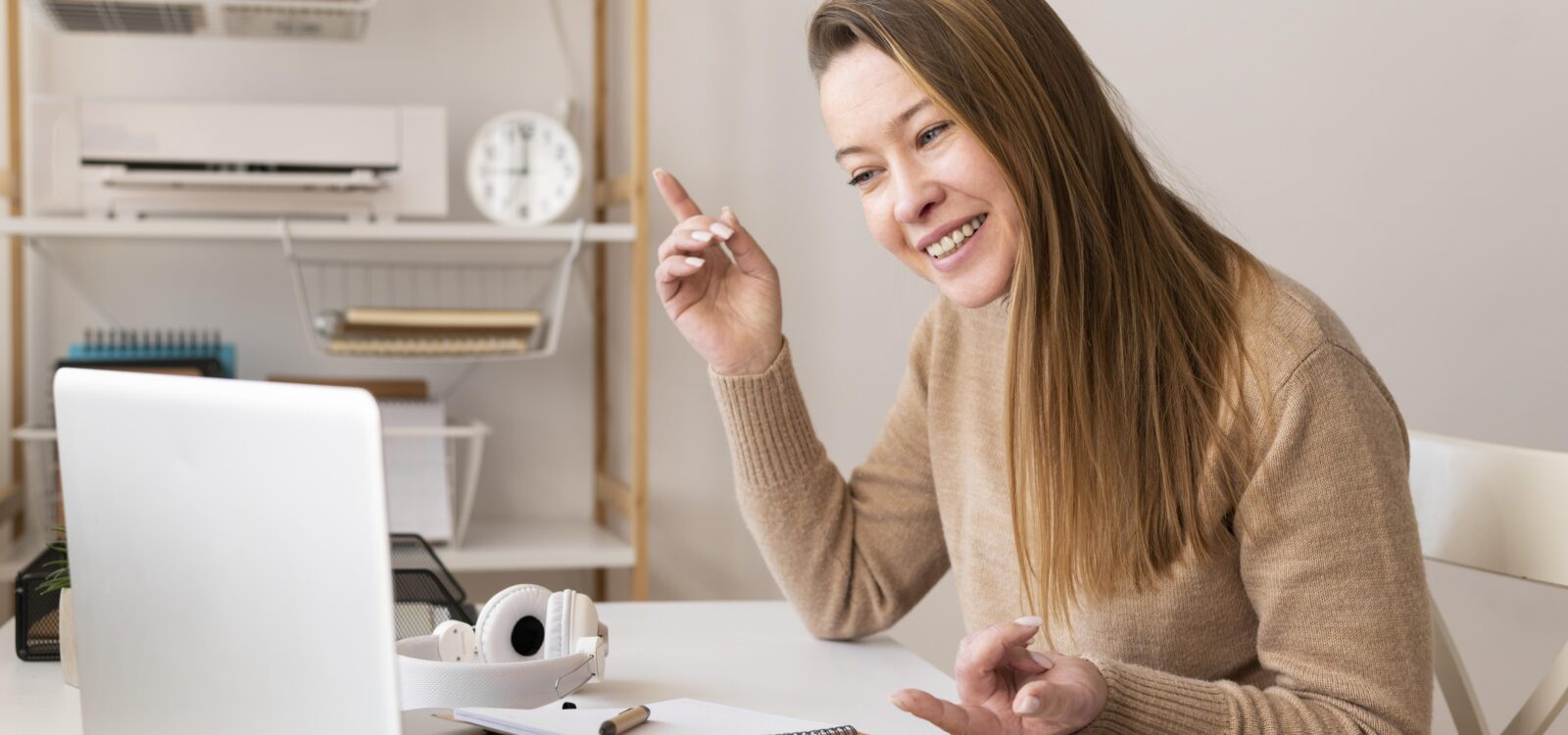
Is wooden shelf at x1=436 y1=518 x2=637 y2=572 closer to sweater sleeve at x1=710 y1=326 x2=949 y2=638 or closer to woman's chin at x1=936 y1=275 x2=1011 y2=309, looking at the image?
sweater sleeve at x1=710 y1=326 x2=949 y2=638

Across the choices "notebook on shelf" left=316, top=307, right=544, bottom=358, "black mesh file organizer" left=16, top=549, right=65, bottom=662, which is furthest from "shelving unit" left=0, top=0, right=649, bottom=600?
"black mesh file organizer" left=16, top=549, right=65, bottom=662

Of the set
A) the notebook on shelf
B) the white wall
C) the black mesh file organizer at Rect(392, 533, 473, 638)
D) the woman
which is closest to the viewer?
the woman

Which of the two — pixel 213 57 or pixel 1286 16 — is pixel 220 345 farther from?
pixel 1286 16

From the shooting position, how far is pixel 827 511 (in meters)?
1.19

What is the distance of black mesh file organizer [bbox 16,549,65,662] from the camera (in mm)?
1011

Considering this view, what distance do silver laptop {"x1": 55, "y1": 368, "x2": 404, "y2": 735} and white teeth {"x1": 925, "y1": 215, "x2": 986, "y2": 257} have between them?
574mm

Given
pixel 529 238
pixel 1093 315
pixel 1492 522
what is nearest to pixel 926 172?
pixel 1093 315

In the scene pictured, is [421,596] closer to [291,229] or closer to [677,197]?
[677,197]

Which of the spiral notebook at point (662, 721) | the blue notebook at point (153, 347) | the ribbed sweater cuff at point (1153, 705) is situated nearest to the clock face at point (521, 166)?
the blue notebook at point (153, 347)

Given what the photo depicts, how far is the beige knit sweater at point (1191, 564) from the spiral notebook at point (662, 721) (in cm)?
19

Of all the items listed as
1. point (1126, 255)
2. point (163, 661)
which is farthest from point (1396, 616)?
point (163, 661)

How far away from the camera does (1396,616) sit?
0.83 meters

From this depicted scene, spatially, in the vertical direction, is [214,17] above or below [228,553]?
above

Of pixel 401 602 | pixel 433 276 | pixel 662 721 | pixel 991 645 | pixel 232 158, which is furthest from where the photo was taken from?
pixel 433 276
